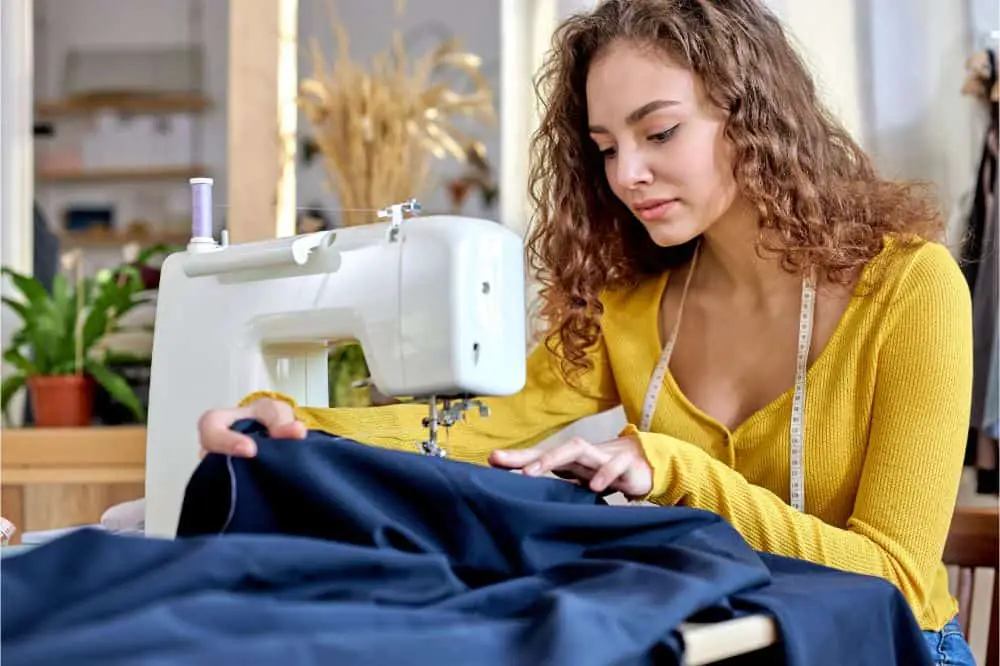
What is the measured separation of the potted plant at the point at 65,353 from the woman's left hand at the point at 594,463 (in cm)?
161

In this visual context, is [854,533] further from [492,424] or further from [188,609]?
[188,609]

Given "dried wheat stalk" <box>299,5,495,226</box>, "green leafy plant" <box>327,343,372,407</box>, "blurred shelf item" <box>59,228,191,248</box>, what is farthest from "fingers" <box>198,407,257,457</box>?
"blurred shelf item" <box>59,228,191,248</box>

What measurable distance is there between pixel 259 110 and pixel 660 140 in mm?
1318

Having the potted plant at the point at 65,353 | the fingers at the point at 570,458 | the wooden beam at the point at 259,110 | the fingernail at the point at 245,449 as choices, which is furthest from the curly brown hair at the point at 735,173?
the potted plant at the point at 65,353

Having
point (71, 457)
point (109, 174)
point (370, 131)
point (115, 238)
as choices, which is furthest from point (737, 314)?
point (109, 174)

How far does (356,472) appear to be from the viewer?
0.88 meters

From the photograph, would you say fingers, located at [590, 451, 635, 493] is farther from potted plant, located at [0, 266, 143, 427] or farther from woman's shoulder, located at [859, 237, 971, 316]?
potted plant, located at [0, 266, 143, 427]

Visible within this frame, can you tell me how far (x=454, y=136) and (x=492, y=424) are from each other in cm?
186

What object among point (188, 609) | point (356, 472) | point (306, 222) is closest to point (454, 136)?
point (306, 222)

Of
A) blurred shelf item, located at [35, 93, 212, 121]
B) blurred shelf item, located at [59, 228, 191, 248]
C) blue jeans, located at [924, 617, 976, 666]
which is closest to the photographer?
blue jeans, located at [924, 617, 976, 666]

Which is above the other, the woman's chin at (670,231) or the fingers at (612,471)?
the woman's chin at (670,231)

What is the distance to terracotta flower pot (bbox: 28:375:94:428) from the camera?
2.49m

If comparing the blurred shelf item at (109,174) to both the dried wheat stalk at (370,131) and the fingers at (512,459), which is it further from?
the fingers at (512,459)

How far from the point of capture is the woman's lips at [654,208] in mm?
1415
